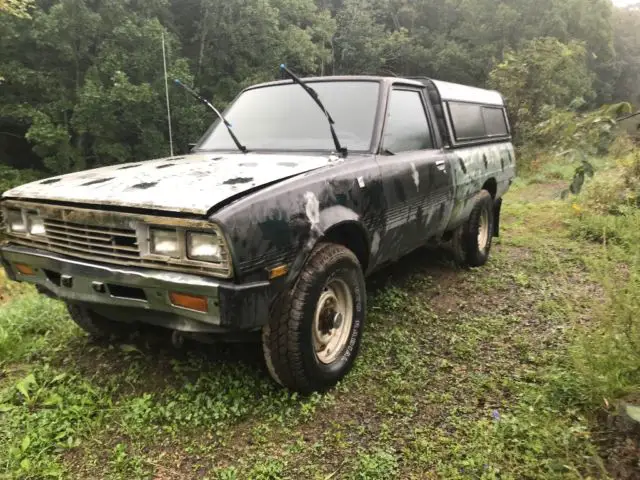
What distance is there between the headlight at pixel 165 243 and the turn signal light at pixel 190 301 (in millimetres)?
189

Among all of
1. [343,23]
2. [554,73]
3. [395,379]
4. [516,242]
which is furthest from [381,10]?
[395,379]

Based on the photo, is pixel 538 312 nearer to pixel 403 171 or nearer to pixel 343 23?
pixel 403 171

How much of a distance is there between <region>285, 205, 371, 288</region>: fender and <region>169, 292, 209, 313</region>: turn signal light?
464 millimetres

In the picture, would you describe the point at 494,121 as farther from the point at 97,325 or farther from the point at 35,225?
the point at 35,225

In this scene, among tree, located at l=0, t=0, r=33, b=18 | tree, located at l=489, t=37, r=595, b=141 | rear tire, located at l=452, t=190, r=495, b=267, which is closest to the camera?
rear tire, located at l=452, t=190, r=495, b=267

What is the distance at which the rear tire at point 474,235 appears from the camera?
201 inches

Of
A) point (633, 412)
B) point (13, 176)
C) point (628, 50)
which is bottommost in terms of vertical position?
point (13, 176)

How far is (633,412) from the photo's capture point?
6.93 ft

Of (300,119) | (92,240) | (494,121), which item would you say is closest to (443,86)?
(494,121)

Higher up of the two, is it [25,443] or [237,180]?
[237,180]

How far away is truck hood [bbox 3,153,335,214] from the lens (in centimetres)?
235

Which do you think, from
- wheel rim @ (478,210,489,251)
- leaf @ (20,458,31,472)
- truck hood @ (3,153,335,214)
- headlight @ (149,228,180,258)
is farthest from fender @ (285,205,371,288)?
wheel rim @ (478,210,489,251)

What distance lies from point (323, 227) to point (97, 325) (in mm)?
1851

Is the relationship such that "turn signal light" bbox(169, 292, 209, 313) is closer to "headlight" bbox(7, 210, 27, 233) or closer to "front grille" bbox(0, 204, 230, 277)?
"front grille" bbox(0, 204, 230, 277)
